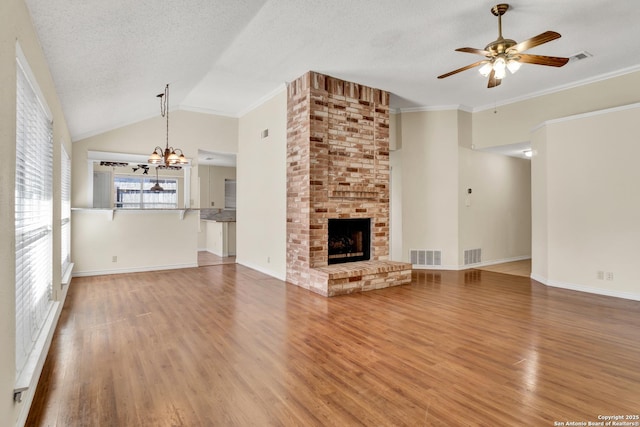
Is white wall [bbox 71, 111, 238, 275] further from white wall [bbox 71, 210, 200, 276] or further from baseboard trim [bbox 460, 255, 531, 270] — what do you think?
baseboard trim [bbox 460, 255, 531, 270]

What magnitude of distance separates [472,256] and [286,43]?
213 inches

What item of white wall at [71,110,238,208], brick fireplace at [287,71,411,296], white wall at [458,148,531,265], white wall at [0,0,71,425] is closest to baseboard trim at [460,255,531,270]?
white wall at [458,148,531,265]

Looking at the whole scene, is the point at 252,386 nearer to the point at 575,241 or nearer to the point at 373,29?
the point at 373,29

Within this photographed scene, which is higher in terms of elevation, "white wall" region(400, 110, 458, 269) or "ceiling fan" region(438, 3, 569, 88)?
"ceiling fan" region(438, 3, 569, 88)

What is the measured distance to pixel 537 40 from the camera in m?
3.06

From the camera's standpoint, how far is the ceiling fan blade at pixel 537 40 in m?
2.90

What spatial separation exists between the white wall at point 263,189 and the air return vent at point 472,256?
12.3 feet

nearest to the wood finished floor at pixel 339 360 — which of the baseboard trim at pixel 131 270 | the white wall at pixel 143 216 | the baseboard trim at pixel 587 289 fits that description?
the baseboard trim at pixel 587 289

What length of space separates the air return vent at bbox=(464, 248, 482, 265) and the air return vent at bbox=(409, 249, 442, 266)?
0.55 m

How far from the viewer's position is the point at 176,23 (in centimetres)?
298

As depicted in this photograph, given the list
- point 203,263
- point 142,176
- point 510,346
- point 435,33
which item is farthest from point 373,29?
point 142,176

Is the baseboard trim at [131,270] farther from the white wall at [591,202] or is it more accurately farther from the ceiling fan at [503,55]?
the white wall at [591,202]

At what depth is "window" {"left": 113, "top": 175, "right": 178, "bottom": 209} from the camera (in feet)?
24.6

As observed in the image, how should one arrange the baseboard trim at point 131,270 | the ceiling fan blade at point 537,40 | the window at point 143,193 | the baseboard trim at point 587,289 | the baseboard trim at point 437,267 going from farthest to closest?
the window at point 143,193, the baseboard trim at point 437,267, the baseboard trim at point 131,270, the baseboard trim at point 587,289, the ceiling fan blade at point 537,40
